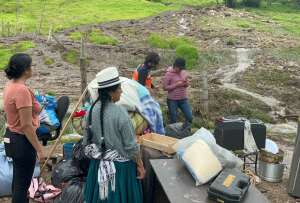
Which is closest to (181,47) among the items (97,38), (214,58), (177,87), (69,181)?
(214,58)

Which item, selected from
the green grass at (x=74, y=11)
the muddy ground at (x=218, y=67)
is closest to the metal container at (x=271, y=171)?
the muddy ground at (x=218, y=67)

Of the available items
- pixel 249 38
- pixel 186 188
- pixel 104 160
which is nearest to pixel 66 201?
pixel 104 160

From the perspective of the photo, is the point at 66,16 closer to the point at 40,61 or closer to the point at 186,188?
the point at 40,61

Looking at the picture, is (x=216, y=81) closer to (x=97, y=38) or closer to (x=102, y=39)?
(x=102, y=39)

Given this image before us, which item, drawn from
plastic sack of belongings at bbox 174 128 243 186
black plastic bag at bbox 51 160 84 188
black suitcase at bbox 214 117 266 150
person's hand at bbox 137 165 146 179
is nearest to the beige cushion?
plastic sack of belongings at bbox 174 128 243 186

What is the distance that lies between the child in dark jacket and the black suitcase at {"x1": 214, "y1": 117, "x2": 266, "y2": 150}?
48.4 inches

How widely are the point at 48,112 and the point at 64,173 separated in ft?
3.24

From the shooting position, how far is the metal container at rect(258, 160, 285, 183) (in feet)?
21.5

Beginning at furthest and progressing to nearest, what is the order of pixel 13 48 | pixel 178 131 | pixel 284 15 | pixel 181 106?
pixel 284 15 < pixel 13 48 < pixel 181 106 < pixel 178 131

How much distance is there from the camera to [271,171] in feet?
21.6

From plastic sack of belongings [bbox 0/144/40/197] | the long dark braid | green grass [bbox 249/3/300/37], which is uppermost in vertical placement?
the long dark braid

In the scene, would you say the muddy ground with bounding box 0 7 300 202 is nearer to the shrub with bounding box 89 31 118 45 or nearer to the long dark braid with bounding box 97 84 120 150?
the shrub with bounding box 89 31 118 45

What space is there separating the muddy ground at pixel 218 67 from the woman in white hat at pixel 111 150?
2620 mm

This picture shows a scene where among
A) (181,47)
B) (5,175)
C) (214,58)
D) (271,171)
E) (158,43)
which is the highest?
(5,175)
